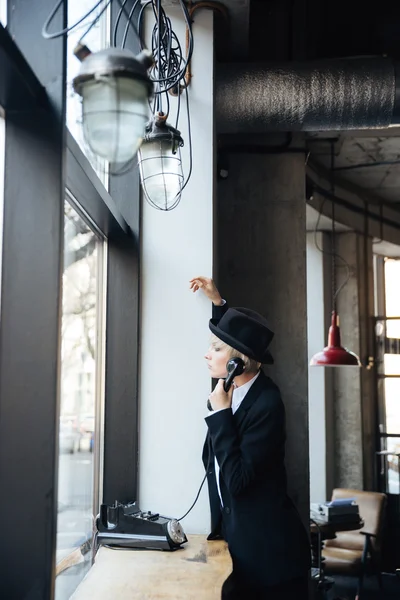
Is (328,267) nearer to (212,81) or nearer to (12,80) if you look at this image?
(212,81)

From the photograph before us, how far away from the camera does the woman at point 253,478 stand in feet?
8.71

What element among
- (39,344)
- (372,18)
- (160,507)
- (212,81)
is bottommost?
(160,507)

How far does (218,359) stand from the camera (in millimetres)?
2889

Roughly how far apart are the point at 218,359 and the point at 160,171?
2.69 feet

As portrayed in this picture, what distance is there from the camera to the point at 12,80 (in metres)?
1.70

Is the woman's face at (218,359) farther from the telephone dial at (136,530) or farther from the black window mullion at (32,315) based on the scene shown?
the black window mullion at (32,315)

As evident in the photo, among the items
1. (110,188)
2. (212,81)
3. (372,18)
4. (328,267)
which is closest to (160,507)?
(110,188)

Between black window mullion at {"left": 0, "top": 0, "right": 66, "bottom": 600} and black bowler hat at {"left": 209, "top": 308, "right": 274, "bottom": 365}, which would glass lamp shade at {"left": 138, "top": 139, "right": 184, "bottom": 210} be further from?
black window mullion at {"left": 0, "top": 0, "right": 66, "bottom": 600}

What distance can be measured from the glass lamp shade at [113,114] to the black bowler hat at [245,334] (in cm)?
144

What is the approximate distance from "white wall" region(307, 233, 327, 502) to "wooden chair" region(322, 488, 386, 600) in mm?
612

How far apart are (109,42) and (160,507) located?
219cm

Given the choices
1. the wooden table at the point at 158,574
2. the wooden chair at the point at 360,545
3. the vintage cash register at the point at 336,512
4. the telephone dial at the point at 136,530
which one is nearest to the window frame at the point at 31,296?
the wooden table at the point at 158,574

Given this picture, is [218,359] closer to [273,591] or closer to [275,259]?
[273,591]

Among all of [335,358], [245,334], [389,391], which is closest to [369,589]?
[389,391]
